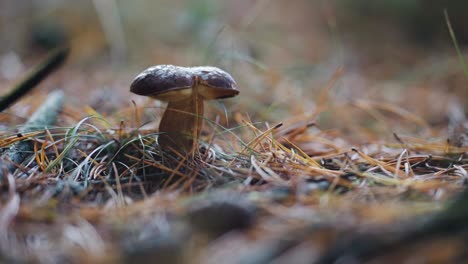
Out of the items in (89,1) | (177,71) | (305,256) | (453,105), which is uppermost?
(89,1)

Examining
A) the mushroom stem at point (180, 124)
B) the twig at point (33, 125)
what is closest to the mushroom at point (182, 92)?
the mushroom stem at point (180, 124)

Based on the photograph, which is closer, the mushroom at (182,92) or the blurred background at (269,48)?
the mushroom at (182,92)

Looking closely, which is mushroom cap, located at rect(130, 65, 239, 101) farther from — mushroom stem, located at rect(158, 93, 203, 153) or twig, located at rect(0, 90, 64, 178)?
twig, located at rect(0, 90, 64, 178)

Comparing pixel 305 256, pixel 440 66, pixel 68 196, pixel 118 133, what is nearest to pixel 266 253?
pixel 305 256

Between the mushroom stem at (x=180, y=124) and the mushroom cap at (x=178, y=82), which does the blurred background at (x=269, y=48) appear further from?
the mushroom cap at (x=178, y=82)

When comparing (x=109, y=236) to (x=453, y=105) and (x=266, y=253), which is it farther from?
(x=453, y=105)

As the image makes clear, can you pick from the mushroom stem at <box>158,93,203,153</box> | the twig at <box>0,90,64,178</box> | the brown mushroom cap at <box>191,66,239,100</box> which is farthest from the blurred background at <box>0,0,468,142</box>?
the brown mushroom cap at <box>191,66,239,100</box>

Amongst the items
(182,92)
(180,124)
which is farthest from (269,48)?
(182,92)
